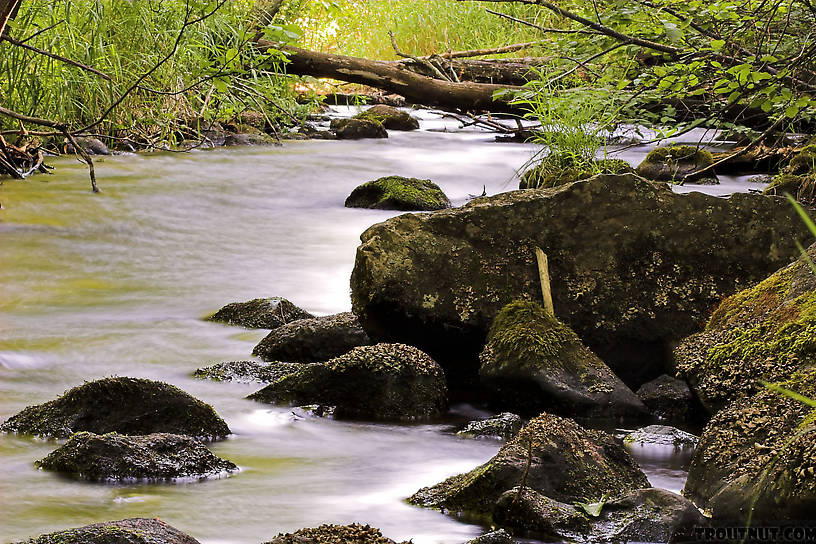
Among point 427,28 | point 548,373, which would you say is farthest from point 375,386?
point 427,28

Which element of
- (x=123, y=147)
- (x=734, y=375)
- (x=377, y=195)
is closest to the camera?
(x=734, y=375)

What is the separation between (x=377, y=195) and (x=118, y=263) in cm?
307

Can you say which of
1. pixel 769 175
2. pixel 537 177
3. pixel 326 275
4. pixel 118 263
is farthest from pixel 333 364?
pixel 769 175

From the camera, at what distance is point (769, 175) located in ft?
32.3

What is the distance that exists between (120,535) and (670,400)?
254cm

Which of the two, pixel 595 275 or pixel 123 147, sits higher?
pixel 123 147

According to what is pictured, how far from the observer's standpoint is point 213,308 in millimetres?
5848

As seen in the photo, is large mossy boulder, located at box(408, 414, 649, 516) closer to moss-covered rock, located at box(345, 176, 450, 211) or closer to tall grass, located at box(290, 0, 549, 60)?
moss-covered rock, located at box(345, 176, 450, 211)

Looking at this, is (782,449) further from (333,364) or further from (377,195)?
(377,195)

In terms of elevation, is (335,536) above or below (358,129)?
below

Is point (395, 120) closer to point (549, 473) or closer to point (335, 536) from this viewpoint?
point (549, 473)

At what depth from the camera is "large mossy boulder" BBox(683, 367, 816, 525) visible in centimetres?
227

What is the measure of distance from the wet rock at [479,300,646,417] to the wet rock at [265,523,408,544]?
148 cm

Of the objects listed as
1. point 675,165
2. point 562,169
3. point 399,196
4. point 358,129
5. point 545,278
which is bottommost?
point 545,278
